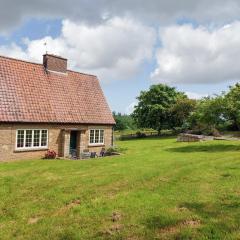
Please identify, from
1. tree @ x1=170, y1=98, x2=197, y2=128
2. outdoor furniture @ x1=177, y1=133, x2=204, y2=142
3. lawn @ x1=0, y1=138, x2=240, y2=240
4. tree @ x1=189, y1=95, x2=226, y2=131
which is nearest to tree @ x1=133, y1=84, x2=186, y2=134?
tree @ x1=170, y1=98, x2=197, y2=128

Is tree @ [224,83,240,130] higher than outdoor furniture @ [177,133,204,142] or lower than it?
higher

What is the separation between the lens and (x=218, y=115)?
35.2 meters

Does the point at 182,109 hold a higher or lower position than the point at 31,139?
higher

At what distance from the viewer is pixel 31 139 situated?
27.5 m

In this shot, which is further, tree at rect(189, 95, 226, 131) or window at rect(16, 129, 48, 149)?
tree at rect(189, 95, 226, 131)

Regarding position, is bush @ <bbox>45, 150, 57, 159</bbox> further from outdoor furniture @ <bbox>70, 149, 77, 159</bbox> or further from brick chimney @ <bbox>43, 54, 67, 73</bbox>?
brick chimney @ <bbox>43, 54, 67, 73</bbox>

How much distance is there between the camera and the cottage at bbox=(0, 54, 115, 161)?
2648cm

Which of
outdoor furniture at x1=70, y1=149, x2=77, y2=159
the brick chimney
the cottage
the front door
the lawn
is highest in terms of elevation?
the brick chimney

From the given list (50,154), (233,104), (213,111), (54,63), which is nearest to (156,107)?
(213,111)

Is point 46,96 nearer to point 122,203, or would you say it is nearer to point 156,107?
point 122,203

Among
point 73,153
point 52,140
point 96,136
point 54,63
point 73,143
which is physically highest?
point 54,63

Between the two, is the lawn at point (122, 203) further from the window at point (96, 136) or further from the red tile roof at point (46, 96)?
the window at point (96, 136)

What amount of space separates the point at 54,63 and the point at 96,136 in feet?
28.1

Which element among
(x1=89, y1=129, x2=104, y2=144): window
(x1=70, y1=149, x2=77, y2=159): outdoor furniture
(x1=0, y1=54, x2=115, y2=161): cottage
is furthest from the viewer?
(x1=89, y1=129, x2=104, y2=144): window
